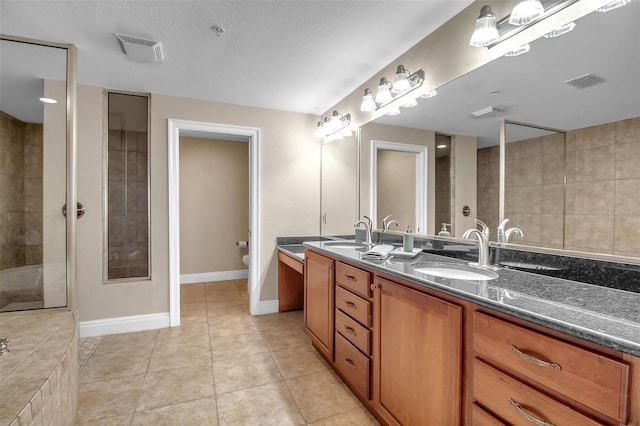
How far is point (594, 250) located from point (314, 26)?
185 centimetres

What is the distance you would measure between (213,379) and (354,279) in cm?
123

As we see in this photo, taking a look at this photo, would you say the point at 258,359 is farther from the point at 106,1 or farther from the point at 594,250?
the point at 106,1

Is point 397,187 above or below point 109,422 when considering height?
above

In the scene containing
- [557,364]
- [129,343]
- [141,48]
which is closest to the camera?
[557,364]

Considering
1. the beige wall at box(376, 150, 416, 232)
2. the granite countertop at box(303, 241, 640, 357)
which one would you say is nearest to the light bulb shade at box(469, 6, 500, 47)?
the beige wall at box(376, 150, 416, 232)

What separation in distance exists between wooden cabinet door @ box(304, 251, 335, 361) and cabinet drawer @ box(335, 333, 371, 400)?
116 millimetres

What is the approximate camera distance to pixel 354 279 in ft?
5.79

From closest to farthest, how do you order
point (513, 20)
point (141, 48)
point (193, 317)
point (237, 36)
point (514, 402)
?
point (514, 402) < point (513, 20) < point (237, 36) < point (141, 48) < point (193, 317)

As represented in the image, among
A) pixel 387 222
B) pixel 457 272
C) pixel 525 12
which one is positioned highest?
pixel 525 12

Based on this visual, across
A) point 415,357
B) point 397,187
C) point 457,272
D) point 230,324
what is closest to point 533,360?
point 415,357

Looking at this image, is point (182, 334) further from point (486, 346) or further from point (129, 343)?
point (486, 346)

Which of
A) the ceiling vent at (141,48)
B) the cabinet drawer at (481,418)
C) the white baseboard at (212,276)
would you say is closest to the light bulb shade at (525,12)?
the cabinet drawer at (481,418)

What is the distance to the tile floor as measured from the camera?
1678 millimetres

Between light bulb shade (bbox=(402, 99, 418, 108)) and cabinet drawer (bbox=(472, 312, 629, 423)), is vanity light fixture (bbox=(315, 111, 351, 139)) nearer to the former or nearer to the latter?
light bulb shade (bbox=(402, 99, 418, 108))
